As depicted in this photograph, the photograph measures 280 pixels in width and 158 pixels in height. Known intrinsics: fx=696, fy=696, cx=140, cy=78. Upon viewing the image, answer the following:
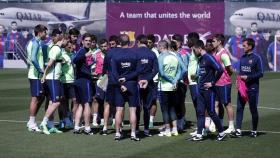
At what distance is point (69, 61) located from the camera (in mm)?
14750

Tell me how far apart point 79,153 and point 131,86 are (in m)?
2.14

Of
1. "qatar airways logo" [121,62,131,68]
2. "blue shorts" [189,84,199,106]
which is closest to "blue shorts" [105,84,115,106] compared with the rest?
"qatar airways logo" [121,62,131,68]

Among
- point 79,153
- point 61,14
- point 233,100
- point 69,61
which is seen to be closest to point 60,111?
point 69,61

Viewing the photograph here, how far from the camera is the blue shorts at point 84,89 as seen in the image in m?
14.1

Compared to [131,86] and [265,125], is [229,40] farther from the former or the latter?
[131,86]

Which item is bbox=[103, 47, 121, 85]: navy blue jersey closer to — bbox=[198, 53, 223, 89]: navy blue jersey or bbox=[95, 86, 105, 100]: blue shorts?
bbox=[198, 53, 223, 89]: navy blue jersey

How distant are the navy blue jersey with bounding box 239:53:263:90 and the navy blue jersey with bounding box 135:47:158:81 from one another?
5.77 feet

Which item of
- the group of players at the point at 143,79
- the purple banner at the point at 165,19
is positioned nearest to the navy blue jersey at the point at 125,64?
the group of players at the point at 143,79

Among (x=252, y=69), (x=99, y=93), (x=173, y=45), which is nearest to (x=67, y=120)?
(x=99, y=93)

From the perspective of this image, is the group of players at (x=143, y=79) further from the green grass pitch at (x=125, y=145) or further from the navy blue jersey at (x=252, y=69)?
the green grass pitch at (x=125, y=145)

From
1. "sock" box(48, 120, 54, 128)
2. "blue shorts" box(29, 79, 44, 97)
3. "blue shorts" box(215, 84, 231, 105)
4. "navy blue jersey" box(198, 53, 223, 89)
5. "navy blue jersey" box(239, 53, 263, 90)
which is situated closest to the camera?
"navy blue jersey" box(198, 53, 223, 89)

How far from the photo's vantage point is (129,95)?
519 inches

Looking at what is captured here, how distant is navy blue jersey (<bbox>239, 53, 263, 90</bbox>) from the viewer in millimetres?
13547

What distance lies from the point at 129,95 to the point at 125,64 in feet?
1.97
